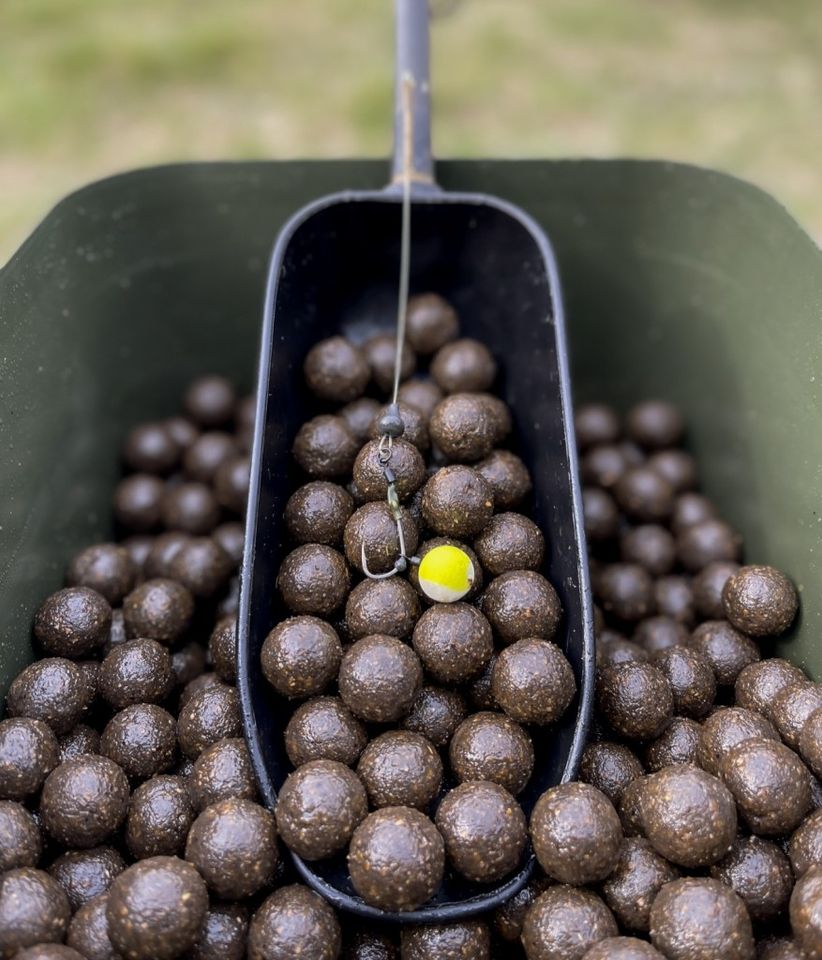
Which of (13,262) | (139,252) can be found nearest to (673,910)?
(13,262)

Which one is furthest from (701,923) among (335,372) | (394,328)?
(394,328)

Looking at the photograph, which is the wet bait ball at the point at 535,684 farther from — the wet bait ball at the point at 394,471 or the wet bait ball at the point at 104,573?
the wet bait ball at the point at 104,573

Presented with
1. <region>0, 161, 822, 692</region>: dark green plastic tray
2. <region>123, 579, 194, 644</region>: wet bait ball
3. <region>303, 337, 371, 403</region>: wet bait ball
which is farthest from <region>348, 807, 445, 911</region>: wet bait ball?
<region>303, 337, 371, 403</region>: wet bait ball

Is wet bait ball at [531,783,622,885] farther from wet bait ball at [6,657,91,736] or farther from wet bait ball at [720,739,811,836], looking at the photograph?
wet bait ball at [6,657,91,736]

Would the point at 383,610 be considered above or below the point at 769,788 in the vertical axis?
above

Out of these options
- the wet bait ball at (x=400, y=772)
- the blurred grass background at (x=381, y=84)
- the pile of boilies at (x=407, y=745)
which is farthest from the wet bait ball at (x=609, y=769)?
the blurred grass background at (x=381, y=84)

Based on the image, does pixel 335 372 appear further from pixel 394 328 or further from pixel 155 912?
pixel 155 912
